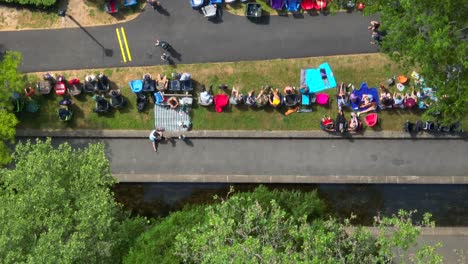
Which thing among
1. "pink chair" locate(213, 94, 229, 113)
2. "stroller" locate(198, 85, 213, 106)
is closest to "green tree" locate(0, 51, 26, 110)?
"stroller" locate(198, 85, 213, 106)

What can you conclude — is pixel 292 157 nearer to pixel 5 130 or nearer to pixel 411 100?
pixel 411 100

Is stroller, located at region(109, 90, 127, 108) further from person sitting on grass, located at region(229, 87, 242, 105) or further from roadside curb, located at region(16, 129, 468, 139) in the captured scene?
person sitting on grass, located at region(229, 87, 242, 105)

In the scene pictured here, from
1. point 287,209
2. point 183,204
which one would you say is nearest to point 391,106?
point 287,209

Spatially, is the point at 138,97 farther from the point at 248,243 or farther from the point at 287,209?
the point at 248,243

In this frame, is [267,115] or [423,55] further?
[267,115]

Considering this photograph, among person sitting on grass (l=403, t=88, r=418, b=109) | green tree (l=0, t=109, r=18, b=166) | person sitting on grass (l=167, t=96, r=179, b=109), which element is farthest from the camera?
person sitting on grass (l=167, t=96, r=179, b=109)

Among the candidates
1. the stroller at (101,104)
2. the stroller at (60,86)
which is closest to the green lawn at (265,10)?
the stroller at (101,104)
